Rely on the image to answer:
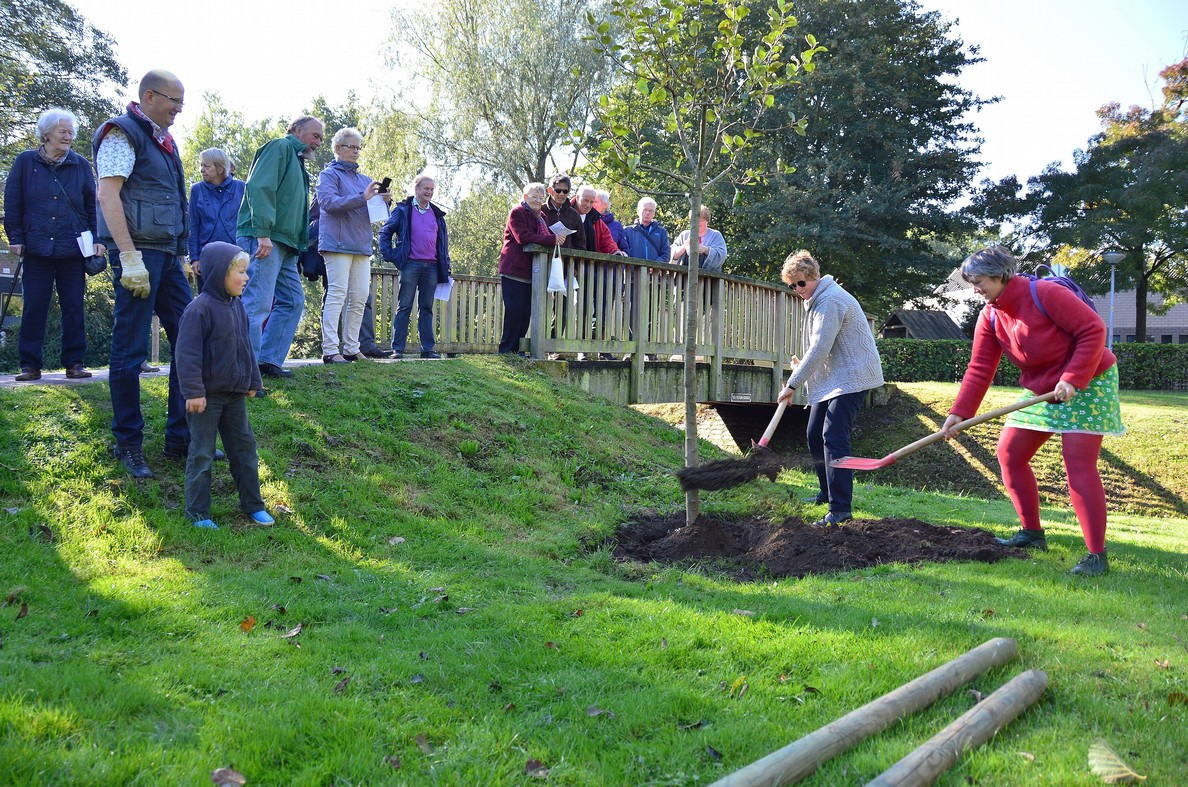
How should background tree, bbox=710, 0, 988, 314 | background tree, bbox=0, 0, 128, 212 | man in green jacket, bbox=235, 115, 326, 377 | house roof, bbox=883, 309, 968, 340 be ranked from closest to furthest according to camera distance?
man in green jacket, bbox=235, 115, 326, 377 < background tree, bbox=0, 0, 128, 212 < background tree, bbox=710, 0, 988, 314 < house roof, bbox=883, 309, 968, 340

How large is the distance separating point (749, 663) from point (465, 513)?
3.18m

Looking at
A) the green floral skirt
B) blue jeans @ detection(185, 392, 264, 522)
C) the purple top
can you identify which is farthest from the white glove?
the green floral skirt

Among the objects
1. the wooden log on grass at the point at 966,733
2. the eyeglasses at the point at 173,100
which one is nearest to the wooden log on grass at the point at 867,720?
the wooden log on grass at the point at 966,733

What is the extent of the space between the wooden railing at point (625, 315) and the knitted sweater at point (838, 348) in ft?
13.6

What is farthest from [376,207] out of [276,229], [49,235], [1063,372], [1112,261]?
[1112,261]

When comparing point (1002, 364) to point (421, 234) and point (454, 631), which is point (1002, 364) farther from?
point (454, 631)

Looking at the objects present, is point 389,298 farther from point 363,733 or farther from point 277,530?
point 363,733

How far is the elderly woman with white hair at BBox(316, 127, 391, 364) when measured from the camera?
8.12 meters

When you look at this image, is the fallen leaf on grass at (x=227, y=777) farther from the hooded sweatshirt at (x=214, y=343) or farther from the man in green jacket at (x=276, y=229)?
the man in green jacket at (x=276, y=229)

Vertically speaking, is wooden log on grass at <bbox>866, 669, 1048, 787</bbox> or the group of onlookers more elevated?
the group of onlookers

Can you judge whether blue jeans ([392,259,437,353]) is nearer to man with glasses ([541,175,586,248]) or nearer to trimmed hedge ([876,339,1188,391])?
man with glasses ([541,175,586,248])

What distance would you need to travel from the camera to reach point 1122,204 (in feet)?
97.7

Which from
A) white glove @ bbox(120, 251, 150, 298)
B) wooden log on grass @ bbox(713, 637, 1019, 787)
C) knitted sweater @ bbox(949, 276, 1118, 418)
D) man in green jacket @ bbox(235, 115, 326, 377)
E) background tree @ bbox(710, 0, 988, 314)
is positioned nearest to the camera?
wooden log on grass @ bbox(713, 637, 1019, 787)

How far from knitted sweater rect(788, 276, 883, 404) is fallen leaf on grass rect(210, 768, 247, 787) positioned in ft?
16.5
